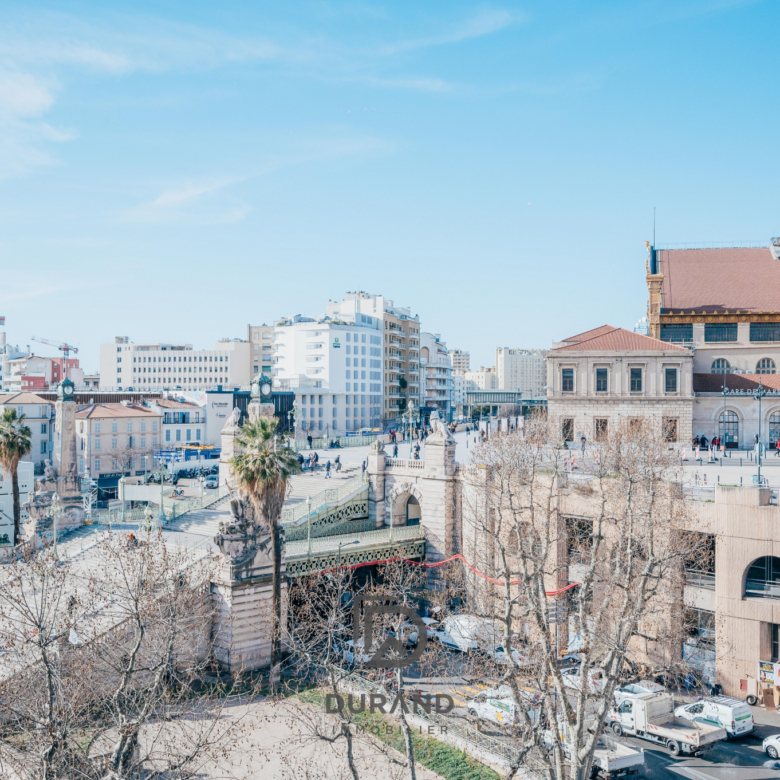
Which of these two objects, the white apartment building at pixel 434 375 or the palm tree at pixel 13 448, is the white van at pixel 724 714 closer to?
the palm tree at pixel 13 448

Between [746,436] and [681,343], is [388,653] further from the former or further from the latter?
[681,343]

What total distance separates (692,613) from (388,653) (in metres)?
12.1

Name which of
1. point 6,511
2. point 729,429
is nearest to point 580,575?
point 729,429

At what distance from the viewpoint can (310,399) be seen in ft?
336

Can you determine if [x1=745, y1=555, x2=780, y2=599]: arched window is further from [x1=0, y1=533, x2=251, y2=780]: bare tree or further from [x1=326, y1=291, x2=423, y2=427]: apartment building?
[x1=326, y1=291, x2=423, y2=427]: apartment building

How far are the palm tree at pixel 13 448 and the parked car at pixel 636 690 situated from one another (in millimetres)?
29013

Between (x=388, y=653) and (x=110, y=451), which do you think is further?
(x=110, y=451)

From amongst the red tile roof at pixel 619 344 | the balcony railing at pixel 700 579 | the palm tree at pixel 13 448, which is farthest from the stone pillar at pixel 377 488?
the red tile roof at pixel 619 344

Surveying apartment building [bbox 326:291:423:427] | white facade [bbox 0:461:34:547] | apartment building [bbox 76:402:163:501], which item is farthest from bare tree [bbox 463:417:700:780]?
apartment building [bbox 326:291:423:427]

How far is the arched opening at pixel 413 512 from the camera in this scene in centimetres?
4159

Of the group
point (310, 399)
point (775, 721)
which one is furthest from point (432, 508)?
point (310, 399)

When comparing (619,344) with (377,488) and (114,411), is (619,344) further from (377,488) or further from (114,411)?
(114,411)

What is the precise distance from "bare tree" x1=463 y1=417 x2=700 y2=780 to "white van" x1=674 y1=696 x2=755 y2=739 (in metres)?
1.58

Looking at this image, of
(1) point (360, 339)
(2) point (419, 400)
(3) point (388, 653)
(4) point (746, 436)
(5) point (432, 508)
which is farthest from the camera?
(2) point (419, 400)
